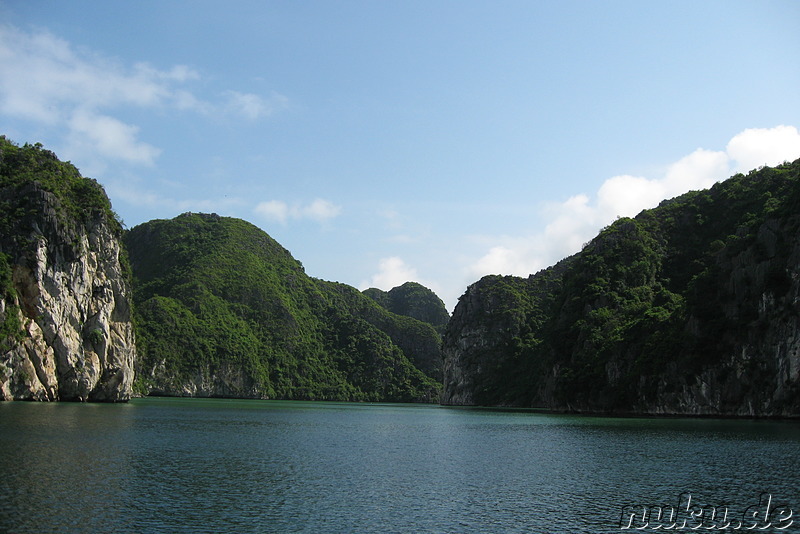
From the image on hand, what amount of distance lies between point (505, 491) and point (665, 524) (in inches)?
311

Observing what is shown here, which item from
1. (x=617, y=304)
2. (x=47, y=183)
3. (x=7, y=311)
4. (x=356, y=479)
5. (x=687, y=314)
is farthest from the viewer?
(x=617, y=304)

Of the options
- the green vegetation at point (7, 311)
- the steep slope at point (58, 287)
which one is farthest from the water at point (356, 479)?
the steep slope at point (58, 287)

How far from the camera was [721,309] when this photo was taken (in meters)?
90.9

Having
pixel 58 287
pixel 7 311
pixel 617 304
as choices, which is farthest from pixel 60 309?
pixel 617 304

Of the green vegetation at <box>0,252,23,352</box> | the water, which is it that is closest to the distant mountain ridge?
the green vegetation at <box>0,252,23,352</box>

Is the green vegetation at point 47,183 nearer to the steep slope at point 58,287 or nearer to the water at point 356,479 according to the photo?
the steep slope at point 58,287

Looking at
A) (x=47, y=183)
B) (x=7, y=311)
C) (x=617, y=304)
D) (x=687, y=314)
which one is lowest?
(x=7, y=311)

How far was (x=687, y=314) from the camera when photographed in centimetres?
9619

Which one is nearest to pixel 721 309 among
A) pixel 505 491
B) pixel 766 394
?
pixel 766 394

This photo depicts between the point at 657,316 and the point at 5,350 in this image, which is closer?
the point at 5,350

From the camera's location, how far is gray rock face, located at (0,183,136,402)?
265ft

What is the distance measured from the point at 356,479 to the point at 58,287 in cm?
7216

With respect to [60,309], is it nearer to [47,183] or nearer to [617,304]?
[47,183]

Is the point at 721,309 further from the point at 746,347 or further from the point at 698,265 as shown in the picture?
the point at 698,265
